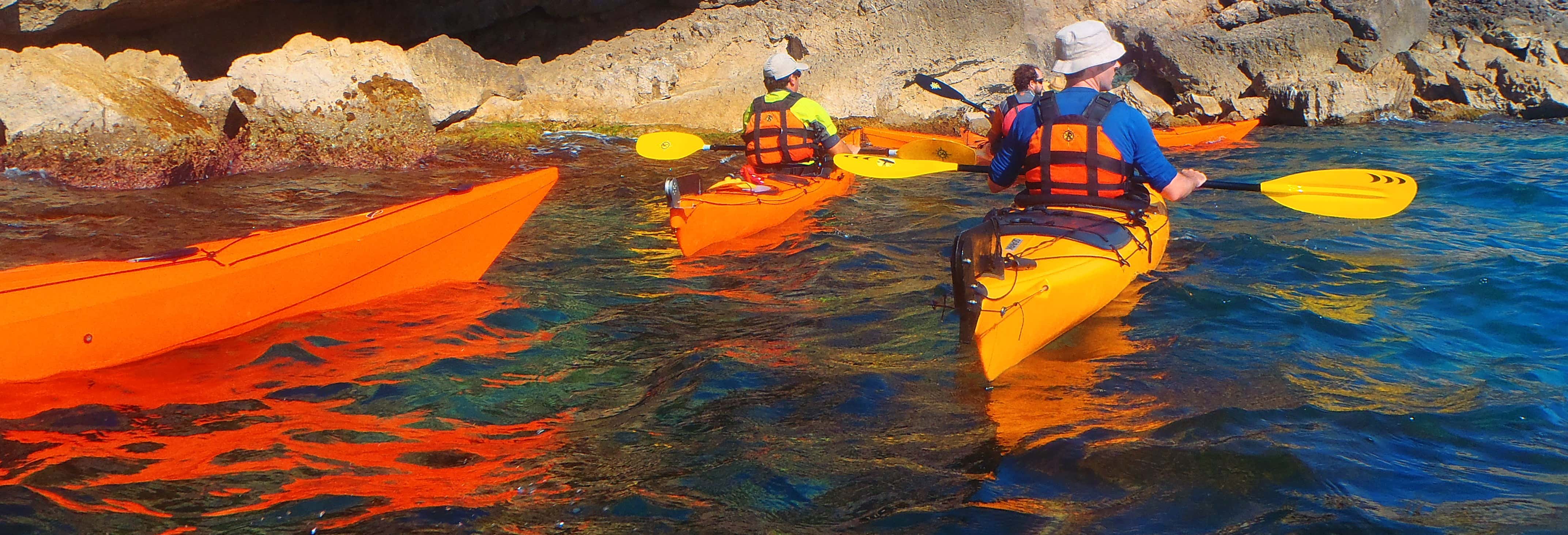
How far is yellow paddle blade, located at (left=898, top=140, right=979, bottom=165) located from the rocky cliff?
5.22 meters

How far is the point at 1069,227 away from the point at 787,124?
9.10 feet

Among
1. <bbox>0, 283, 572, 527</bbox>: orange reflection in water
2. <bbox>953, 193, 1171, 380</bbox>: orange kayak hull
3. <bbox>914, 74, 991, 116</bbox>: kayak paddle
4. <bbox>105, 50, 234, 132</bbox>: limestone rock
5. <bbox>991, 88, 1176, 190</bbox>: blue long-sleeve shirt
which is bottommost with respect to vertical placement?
<bbox>0, 283, 572, 527</bbox>: orange reflection in water

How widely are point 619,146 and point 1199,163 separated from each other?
5.47 metres

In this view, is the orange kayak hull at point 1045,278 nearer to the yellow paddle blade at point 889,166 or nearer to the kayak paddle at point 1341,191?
the kayak paddle at point 1341,191

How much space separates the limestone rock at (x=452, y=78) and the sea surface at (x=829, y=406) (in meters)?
4.52

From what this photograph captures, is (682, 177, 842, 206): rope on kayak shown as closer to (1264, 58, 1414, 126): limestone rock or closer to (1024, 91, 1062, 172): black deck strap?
(1024, 91, 1062, 172): black deck strap

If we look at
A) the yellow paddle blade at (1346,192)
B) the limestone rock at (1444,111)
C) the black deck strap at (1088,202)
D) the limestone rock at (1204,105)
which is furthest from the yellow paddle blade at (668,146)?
the limestone rock at (1444,111)

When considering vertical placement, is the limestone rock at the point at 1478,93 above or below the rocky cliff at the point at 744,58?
below

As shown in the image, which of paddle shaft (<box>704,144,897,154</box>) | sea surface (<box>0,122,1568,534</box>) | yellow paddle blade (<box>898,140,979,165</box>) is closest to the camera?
sea surface (<box>0,122,1568,534</box>)

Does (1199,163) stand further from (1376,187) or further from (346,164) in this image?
(346,164)

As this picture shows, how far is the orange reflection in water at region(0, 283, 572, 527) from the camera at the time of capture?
9.14 feet

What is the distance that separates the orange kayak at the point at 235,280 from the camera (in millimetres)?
3609

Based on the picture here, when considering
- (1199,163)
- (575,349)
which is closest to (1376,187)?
(575,349)

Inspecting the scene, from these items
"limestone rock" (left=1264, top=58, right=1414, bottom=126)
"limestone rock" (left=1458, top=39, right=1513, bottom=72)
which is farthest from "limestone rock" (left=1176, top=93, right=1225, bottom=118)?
"limestone rock" (left=1458, top=39, right=1513, bottom=72)
